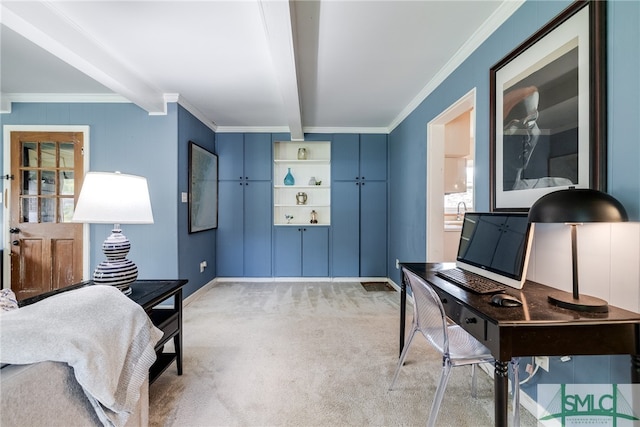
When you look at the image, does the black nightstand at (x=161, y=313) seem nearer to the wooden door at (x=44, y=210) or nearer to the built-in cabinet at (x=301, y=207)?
the wooden door at (x=44, y=210)

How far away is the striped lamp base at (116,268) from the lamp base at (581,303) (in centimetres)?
217

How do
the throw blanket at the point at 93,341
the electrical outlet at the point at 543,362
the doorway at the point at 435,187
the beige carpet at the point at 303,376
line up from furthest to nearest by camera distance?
the doorway at the point at 435,187 → the beige carpet at the point at 303,376 → the electrical outlet at the point at 543,362 → the throw blanket at the point at 93,341

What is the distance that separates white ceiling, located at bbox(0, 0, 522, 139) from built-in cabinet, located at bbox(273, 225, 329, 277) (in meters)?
1.77

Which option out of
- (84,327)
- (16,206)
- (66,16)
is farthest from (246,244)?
(84,327)

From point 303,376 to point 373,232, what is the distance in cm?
279

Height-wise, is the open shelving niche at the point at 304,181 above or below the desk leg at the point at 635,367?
above

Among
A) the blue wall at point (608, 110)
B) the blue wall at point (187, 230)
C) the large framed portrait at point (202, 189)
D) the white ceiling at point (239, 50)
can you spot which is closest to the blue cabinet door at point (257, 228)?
the large framed portrait at point (202, 189)

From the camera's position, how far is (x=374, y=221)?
4.34m

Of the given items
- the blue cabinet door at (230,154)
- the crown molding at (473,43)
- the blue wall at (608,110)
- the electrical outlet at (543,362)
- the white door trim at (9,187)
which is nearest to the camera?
the blue wall at (608,110)

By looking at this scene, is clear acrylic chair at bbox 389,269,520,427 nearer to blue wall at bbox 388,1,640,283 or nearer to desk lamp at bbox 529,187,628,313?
desk lamp at bbox 529,187,628,313

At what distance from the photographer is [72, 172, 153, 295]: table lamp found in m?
1.49

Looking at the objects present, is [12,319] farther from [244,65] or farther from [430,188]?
[430,188]

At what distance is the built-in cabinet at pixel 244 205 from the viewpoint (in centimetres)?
428

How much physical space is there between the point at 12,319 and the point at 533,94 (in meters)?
2.43
